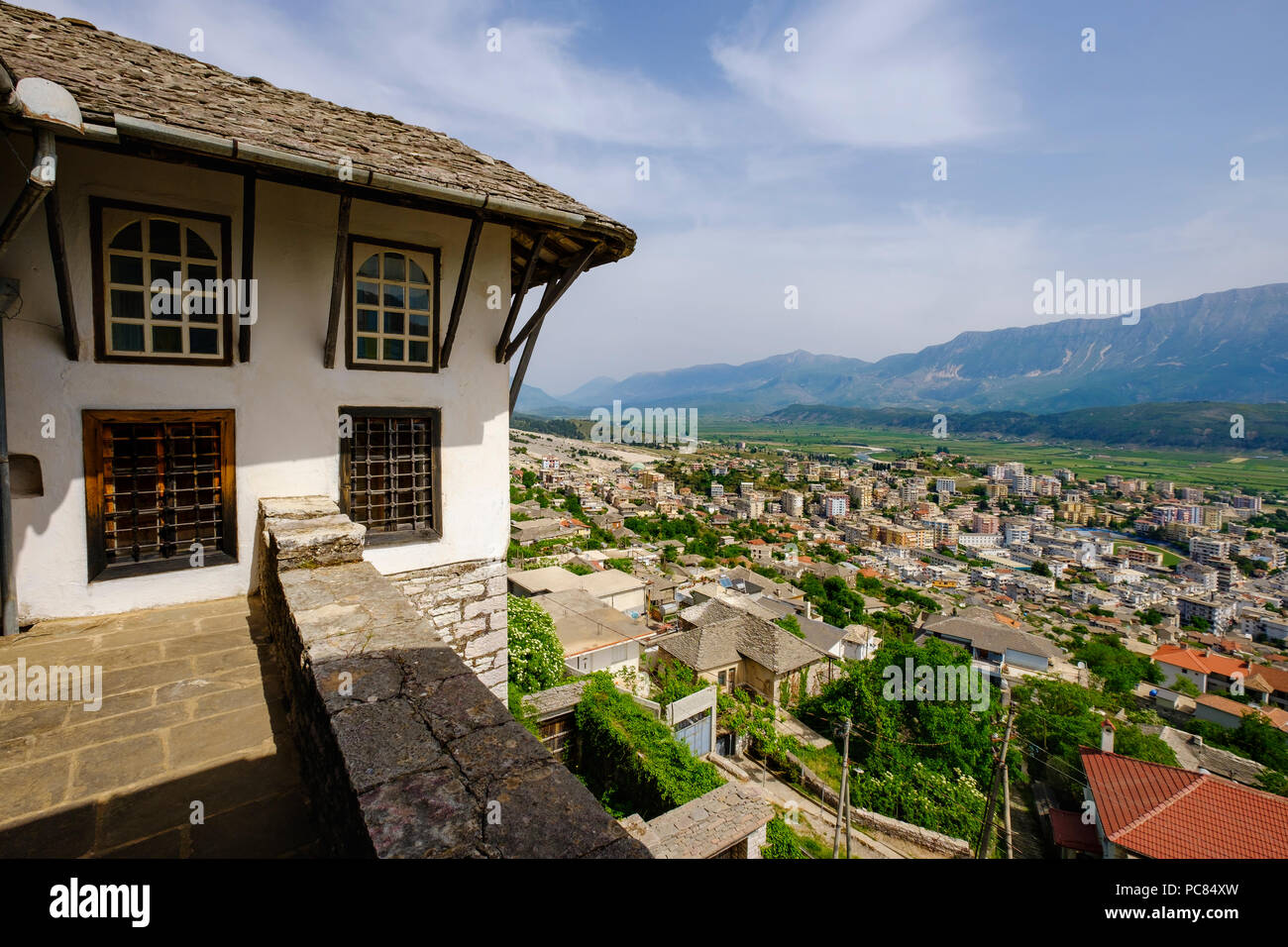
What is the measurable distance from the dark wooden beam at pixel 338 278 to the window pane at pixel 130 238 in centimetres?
152

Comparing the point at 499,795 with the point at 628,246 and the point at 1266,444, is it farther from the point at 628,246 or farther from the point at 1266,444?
the point at 1266,444

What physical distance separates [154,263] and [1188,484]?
158 m

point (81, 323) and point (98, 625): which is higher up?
point (81, 323)

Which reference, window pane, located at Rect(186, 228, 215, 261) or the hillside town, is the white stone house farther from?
the hillside town

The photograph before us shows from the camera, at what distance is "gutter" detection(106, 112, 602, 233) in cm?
411

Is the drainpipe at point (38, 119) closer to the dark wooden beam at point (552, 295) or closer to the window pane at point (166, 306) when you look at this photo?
the window pane at point (166, 306)

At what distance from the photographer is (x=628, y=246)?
22.5ft

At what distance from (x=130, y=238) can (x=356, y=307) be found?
1848mm

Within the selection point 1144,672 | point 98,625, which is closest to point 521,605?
point 98,625

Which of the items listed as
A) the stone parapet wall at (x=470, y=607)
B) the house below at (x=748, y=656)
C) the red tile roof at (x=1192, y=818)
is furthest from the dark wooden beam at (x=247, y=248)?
the house below at (x=748, y=656)

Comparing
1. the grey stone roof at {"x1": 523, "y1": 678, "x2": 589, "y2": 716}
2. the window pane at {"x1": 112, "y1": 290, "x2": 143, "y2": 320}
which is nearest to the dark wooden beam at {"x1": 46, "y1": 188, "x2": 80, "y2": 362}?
the window pane at {"x1": 112, "y1": 290, "x2": 143, "y2": 320}

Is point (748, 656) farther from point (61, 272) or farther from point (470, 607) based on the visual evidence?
point (61, 272)

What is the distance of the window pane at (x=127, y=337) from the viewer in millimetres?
5219

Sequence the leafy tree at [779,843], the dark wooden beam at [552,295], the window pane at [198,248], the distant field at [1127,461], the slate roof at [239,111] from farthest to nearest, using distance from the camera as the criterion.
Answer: the distant field at [1127,461], the leafy tree at [779,843], the dark wooden beam at [552,295], the window pane at [198,248], the slate roof at [239,111]
